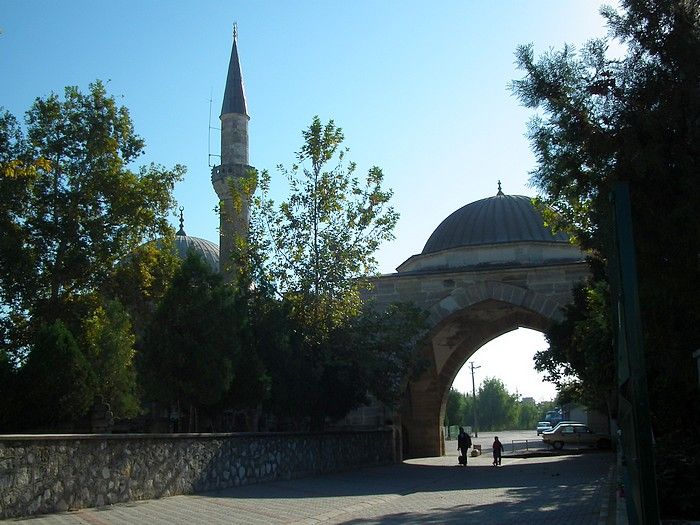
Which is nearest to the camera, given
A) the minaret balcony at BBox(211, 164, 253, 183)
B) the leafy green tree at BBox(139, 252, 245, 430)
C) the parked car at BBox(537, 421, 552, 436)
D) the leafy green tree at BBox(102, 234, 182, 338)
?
the leafy green tree at BBox(139, 252, 245, 430)

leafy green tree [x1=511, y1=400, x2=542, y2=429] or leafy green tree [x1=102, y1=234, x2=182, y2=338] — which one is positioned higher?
leafy green tree [x1=102, y1=234, x2=182, y2=338]

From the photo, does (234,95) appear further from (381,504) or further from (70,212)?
(381,504)

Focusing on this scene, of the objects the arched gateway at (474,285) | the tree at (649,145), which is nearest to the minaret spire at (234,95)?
the arched gateway at (474,285)

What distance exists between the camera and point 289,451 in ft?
52.3

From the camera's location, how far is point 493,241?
27.2 meters

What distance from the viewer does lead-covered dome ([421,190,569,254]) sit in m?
27.5

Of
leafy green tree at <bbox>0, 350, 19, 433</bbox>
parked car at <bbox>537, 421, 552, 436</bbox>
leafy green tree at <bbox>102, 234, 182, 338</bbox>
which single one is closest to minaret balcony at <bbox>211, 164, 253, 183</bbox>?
leafy green tree at <bbox>102, 234, 182, 338</bbox>

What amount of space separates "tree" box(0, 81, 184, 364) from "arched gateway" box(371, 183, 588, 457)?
9807 mm

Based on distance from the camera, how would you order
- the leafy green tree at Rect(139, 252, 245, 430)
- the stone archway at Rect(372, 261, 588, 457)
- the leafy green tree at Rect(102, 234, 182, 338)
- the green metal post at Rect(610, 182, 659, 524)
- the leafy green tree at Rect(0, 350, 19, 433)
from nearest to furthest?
the green metal post at Rect(610, 182, 659, 524) → the leafy green tree at Rect(0, 350, 19, 433) → the leafy green tree at Rect(139, 252, 245, 430) → the leafy green tree at Rect(102, 234, 182, 338) → the stone archway at Rect(372, 261, 588, 457)

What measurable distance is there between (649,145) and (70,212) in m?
12.3

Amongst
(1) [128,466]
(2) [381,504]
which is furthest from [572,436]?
(1) [128,466]

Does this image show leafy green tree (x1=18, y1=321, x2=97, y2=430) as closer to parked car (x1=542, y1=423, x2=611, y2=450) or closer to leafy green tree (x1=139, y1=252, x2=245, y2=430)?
leafy green tree (x1=139, y1=252, x2=245, y2=430)

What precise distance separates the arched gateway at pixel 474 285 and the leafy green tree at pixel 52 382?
12472mm

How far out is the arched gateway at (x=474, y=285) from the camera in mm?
24719
